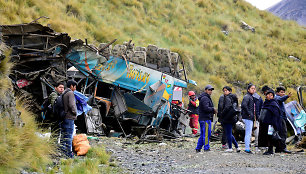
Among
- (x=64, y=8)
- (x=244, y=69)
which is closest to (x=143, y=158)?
(x=64, y=8)

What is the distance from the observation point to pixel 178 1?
113 feet

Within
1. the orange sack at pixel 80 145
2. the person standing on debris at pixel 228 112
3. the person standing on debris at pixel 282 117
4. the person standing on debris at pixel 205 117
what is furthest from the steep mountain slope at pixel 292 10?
the orange sack at pixel 80 145

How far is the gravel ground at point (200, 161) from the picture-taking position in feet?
21.4

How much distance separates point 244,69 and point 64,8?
1381 centimetres

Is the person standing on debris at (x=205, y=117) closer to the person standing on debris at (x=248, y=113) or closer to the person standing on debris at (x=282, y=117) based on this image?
the person standing on debris at (x=248, y=113)

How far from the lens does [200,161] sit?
7.64 m

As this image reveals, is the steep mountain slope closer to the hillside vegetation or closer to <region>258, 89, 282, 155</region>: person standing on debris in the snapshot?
the hillside vegetation

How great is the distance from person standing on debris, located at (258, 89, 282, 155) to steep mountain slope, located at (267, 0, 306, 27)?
75693mm

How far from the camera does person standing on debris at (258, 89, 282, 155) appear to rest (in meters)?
8.80

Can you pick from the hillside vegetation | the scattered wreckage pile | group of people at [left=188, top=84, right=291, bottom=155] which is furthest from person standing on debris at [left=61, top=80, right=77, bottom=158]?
the hillside vegetation

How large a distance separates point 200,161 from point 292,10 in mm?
95479

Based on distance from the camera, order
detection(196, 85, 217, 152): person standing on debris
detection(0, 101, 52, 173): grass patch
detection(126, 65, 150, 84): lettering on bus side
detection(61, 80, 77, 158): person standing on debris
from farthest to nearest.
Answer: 1. detection(126, 65, 150, 84): lettering on bus side
2. detection(196, 85, 217, 152): person standing on debris
3. detection(61, 80, 77, 158): person standing on debris
4. detection(0, 101, 52, 173): grass patch

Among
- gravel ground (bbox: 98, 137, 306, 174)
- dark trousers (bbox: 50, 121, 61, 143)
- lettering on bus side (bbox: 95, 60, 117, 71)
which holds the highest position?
lettering on bus side (bbox: 95, 60, 117, 71)

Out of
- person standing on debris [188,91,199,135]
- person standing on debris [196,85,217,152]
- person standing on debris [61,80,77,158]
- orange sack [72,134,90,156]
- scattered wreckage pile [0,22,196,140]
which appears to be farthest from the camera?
person standing on debris [188,91,199,135]
